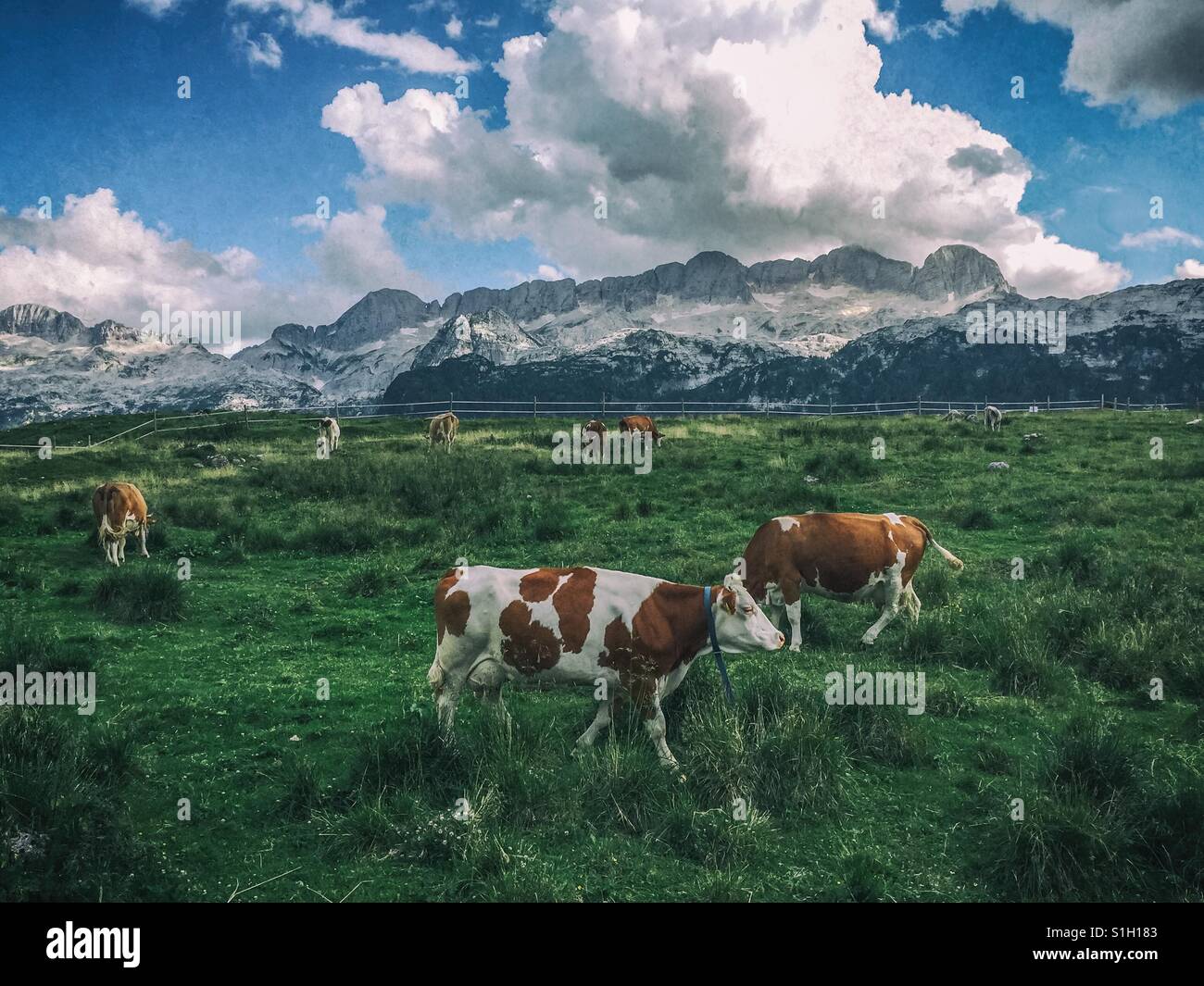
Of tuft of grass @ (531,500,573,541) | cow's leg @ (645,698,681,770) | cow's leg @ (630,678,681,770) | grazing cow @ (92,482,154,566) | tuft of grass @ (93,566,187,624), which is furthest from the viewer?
tuft of grass @ (531,500,573,541)

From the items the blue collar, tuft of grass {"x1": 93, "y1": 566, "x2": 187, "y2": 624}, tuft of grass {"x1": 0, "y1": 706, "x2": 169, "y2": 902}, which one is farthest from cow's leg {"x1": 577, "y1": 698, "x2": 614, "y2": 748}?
tuft of grass {"x1": 93, "y1": 566, "x2": 187, "y2": 624}

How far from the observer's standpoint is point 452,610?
23.8ft

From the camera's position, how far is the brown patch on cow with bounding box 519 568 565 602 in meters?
7.20

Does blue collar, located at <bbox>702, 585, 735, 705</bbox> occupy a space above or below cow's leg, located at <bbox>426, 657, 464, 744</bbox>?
above

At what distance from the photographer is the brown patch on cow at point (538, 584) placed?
23.6ft

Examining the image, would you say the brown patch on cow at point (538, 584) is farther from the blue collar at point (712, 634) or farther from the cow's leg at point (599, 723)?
the blue collar at point (712, 634)

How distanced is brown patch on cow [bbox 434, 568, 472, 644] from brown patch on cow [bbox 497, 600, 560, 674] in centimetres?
35

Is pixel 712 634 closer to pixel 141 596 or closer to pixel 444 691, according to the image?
pixel 444 691

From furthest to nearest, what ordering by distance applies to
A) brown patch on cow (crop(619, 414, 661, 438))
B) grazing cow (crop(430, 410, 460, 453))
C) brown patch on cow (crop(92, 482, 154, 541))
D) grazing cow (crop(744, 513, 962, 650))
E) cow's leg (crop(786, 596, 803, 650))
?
1. grazing cow (crop(430, 410, 460, 453))
2. brown patch on cow (crop(619, 414, 661, 438))
3. brown patch on cow (crop(92, 482, 154, 541))
4. grazing cow (crop(744, 513, 962, 650))
5. cow's leg (crop(786, 596, 803, 650))

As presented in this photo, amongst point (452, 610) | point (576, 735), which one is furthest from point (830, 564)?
point (452, 610)

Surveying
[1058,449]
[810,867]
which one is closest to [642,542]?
[810,867]

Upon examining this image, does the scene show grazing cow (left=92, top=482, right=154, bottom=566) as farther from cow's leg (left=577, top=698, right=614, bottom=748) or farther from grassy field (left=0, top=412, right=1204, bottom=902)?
cow's leg (left=577, top=698, right=614, bottom=748)
